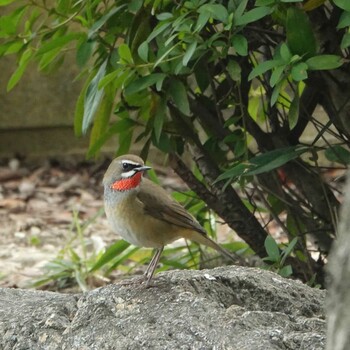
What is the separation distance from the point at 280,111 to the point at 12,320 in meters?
2.06

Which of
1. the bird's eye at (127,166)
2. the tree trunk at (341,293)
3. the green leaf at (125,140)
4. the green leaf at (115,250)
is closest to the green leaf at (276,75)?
the bird's eye at (127,166)

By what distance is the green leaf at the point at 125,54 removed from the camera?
3969 millimetres

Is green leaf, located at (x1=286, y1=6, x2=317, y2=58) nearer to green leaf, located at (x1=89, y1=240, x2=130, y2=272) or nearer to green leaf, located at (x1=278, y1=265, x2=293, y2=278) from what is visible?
green leaf, located at (x1=278, y1=265, x2=293, y2=278)

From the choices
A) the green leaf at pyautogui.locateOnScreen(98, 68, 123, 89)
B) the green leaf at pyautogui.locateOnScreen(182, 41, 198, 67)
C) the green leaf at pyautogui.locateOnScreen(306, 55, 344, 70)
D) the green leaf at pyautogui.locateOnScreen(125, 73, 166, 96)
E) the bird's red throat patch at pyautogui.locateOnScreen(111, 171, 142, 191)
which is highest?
the green leaf at pyautogui.locateOnScreen(182, 41, 198, 67)

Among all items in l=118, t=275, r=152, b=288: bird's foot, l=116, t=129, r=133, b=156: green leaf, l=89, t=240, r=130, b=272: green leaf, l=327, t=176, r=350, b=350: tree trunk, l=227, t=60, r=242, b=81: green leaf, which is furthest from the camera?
l=89, t=240, r=130, b=272: green leaf

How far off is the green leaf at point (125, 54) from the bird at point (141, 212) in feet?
1.17

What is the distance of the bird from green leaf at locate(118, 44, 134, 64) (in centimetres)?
36

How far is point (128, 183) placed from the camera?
401 centimetres

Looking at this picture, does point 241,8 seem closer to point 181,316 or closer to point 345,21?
point 345,21

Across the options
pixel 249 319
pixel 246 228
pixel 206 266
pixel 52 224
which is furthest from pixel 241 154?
pixel 52 224

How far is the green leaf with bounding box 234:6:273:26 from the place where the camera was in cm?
361

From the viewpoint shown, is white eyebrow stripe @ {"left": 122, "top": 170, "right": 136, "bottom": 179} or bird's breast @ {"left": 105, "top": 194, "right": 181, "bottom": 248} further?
white eyebrow stripe @ {"left": 122, "top": 170, "right": 136, "bottom": 179}

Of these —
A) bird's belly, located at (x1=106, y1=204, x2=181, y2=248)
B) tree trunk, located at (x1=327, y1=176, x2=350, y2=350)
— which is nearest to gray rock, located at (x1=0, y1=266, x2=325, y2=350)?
bird's belly, located at (x1=106, y1=204, x2=181, y2=248)

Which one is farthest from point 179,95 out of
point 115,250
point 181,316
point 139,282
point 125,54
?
point 115,250
